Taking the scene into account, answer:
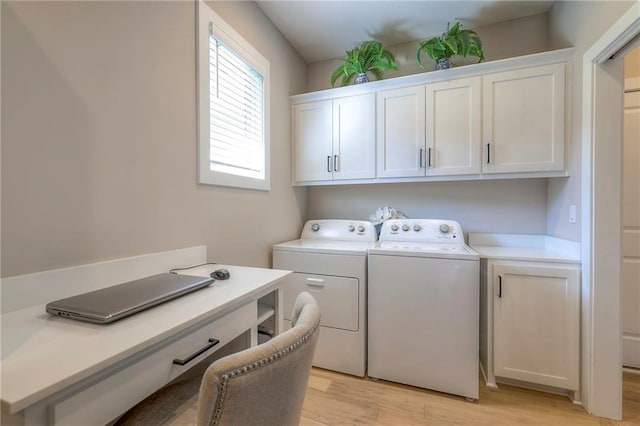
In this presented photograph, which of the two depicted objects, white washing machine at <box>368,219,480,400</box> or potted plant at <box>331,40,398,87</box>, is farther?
potted plant at <box>331,40,398,87</box>

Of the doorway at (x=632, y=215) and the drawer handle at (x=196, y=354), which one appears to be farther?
the doorway at (x=632, y=215)

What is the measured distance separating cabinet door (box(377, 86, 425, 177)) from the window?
95 centimetres

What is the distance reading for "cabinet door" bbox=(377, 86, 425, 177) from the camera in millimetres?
2125

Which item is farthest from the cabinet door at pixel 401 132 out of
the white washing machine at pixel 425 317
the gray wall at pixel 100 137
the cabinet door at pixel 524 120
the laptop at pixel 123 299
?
the laptop at pixel 123 299

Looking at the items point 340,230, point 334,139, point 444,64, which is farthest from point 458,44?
point 340,230

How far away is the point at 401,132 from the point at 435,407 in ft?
6.29

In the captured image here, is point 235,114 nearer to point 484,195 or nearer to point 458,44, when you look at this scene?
point 458,44

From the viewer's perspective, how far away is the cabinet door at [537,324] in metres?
1.66

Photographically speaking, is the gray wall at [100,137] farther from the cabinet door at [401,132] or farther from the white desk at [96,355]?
the cabinet door at [401,132]

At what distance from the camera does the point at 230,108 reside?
1.73 m

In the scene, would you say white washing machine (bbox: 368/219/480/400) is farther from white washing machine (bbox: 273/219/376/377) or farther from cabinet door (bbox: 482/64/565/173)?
cabinet door (bbox: 482/64/565/173)

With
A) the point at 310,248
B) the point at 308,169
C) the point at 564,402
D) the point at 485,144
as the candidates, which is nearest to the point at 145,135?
the point at 310,248

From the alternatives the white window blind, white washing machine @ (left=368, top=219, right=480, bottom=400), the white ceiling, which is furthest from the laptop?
the white ceiling

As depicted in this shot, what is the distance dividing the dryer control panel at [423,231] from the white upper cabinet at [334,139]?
48cm
